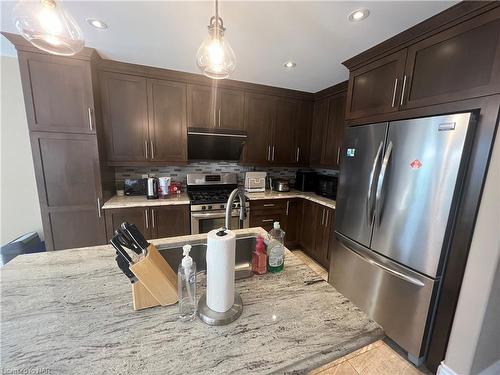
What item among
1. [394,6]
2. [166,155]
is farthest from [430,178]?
[166,155]

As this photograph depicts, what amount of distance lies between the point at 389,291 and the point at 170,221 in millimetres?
2171

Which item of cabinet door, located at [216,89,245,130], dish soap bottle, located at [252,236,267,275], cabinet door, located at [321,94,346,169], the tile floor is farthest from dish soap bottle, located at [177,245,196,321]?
cabinet door, located at [321,94,346,169]

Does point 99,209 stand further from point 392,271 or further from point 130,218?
point 392,271

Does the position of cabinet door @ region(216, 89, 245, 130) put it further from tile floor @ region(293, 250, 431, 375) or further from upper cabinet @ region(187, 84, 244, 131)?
tile floor @ region(293, 250, 431, 375)

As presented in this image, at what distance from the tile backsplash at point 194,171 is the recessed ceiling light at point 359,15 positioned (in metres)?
2.10

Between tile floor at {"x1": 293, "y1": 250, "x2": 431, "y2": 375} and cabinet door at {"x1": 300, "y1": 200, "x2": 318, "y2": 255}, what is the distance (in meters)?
1.31

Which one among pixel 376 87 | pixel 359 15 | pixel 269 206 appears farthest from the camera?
pixel 269 206

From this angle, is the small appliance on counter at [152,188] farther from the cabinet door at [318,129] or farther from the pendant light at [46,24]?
the cabinet door at [318,129]

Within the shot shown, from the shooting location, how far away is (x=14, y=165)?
220 centimetres

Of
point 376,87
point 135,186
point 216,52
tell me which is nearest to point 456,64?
point 376,87

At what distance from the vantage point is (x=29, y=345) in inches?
23.1

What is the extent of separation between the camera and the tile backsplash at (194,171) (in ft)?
8.59

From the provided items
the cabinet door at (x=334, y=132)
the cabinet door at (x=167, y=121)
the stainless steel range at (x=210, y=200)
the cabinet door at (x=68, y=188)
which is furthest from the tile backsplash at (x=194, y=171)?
the cabinet door at (x=68, y=188)

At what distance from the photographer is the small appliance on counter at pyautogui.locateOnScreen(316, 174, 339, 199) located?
2604 mm
